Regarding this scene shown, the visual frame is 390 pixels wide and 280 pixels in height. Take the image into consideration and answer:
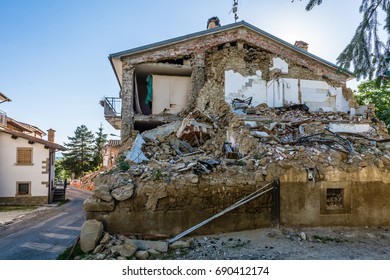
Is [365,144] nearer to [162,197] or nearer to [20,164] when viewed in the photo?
[162,197]

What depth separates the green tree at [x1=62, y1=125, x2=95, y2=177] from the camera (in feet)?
110

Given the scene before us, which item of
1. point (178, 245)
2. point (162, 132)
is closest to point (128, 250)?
point (178, 245)

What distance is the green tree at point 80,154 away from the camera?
110ft

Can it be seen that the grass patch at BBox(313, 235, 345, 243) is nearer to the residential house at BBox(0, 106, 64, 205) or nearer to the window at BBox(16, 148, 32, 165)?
the residential house at BBox(0, 106, 64, 205)

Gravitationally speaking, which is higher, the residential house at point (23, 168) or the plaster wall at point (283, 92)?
the plaster wall at point (283, 92)

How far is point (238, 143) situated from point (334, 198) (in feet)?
9.76

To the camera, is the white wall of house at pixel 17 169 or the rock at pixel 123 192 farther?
the white wall of house at pixel 17 169

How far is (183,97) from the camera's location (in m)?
13.0

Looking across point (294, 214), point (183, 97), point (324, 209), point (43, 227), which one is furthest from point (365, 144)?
point (43, 227)

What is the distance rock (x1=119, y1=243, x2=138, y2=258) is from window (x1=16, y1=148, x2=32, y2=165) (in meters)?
14.6

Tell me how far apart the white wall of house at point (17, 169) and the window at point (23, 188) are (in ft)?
0.61

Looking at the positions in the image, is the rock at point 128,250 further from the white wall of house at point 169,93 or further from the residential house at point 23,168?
the residential house at point 23,168

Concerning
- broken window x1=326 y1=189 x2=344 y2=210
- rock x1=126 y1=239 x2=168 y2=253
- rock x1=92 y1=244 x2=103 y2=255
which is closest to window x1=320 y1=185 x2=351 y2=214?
broken window x1=326 y1=189 x2=344 y2=210

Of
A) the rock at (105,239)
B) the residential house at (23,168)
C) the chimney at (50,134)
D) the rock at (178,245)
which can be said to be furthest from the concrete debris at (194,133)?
the chimney at (50,134)
